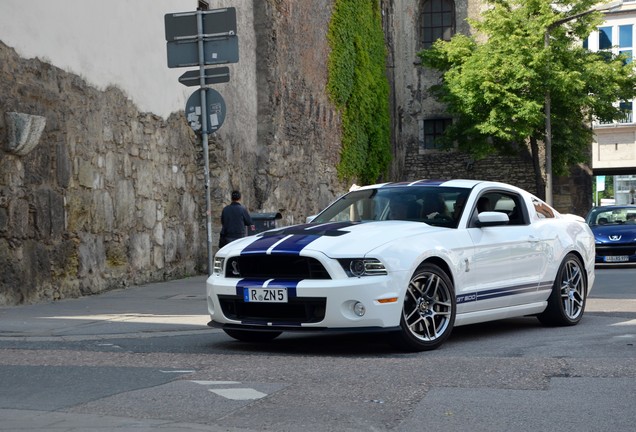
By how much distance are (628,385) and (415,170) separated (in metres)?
38.2

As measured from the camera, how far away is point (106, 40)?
1647cm

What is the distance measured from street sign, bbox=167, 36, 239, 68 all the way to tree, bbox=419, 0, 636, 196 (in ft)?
81.5

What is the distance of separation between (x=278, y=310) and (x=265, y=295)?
154 millimetres

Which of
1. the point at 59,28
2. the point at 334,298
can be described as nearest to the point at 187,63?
the point at 59,28

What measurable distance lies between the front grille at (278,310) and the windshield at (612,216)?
18371 millimetres

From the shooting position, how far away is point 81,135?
1517 centimetres

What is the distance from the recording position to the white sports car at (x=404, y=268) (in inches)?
331

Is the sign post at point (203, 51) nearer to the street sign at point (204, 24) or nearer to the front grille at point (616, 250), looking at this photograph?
the street sign at point (204, 24)

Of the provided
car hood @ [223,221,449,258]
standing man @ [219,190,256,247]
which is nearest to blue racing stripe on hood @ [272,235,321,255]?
car hood @ [223,221,449,258]

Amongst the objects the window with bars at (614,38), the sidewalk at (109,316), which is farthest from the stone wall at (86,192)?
the window with bars at (614,38)

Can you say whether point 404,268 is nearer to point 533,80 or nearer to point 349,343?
point 349,343

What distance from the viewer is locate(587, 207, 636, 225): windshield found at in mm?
25844

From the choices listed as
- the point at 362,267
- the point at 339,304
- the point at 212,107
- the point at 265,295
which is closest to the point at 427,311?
the point at 362,267

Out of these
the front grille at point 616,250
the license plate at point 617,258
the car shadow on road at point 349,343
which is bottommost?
the license plate at point 617,258
